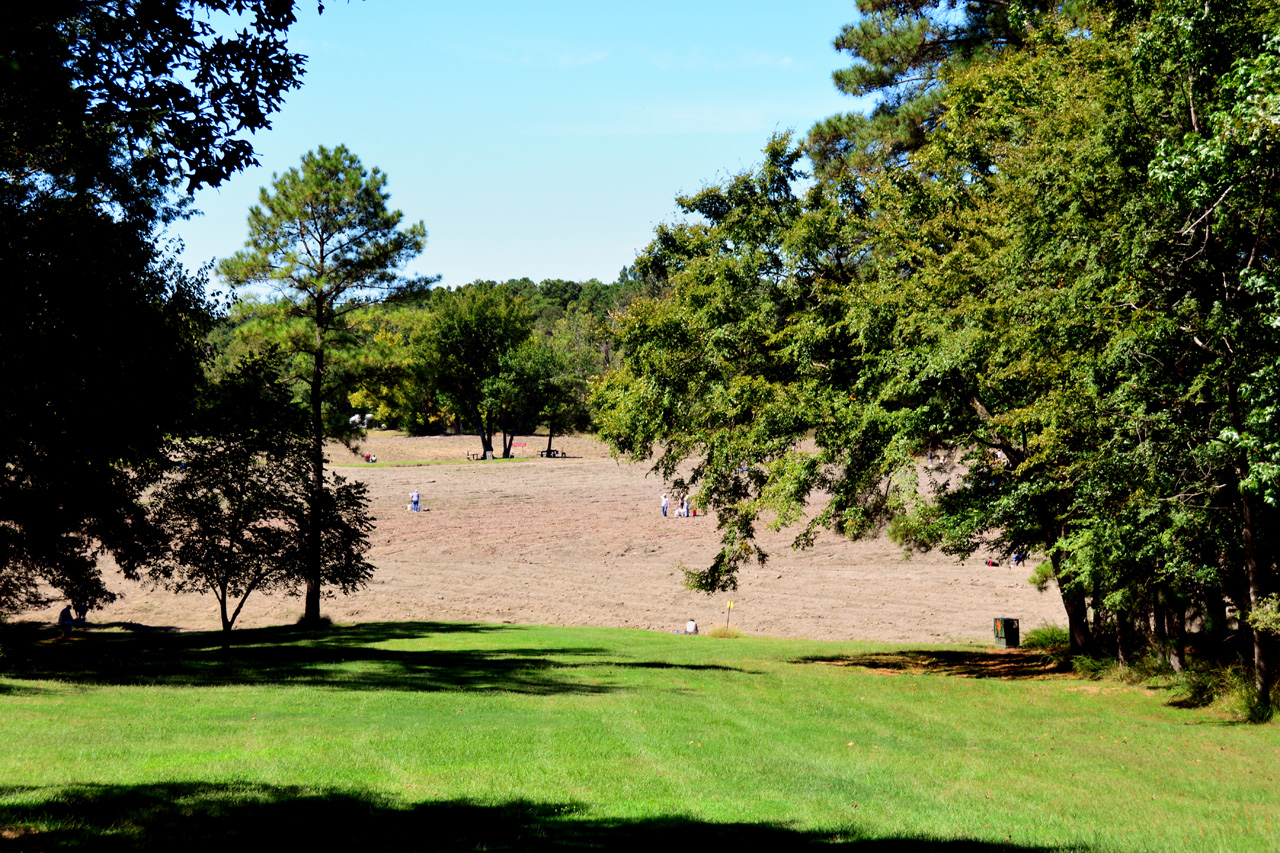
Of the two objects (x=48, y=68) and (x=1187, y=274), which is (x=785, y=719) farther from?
(x=48, y=68)

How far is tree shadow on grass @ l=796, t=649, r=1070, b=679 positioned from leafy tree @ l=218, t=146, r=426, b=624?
17096mm

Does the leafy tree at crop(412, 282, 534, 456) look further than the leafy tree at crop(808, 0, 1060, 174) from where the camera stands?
Yes

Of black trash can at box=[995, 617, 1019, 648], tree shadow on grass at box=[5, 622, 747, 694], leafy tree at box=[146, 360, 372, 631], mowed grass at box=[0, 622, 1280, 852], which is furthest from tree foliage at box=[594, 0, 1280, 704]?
leafy tree at box=[146, 360, 372, 631]

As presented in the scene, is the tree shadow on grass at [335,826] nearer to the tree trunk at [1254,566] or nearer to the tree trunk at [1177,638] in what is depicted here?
the tree trunk at [1254,566]

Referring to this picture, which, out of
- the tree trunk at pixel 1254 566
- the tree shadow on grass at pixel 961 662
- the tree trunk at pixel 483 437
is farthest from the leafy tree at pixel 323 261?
the tree trunk at pixel 483 437

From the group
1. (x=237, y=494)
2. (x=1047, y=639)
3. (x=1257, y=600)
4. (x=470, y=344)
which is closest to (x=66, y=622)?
(x=237, y=494)

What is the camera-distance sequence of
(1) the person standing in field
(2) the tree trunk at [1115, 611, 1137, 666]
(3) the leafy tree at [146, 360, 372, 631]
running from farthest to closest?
(1) the person standing in field → (3) the leafy tree at [146, 360, 372, 631] → (2) the tree trunk at [1115, 611, 1137, 666]

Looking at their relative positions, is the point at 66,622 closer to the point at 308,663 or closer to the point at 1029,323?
the point at 308,663

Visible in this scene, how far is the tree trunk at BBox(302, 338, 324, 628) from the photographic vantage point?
23.9 m

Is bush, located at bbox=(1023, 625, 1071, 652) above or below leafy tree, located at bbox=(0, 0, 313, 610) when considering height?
below

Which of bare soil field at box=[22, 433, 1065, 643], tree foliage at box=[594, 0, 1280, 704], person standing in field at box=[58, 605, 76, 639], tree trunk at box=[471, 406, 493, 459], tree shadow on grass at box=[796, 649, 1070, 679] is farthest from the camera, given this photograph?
tree trunk at box=[471, 406, 493, 459]

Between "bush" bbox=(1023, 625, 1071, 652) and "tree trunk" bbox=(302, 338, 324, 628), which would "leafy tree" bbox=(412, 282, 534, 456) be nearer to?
"tree trunk" bbox=(302, 338, 324, 628)

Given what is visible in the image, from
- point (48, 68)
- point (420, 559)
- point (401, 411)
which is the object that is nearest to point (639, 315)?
point (48, 68)

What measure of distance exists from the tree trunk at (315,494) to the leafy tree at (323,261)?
61mm
